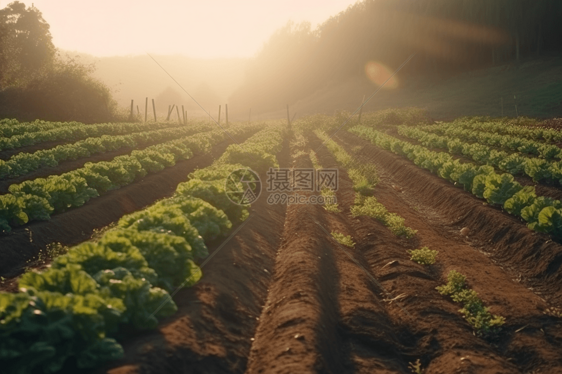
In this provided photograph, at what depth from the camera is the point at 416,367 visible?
19.6 ft

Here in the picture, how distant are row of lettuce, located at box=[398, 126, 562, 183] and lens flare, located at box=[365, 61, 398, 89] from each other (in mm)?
50646

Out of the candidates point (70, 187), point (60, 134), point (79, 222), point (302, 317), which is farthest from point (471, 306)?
point (60, 134)

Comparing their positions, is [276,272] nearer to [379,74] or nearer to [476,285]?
[476,285]

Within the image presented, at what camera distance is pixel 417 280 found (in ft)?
27.4

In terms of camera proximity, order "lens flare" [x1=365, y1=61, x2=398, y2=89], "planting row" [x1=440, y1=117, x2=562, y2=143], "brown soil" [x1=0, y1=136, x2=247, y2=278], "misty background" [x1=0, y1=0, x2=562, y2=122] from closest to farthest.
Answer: "brown soil" [x1=0, y1=136, x2=247, y2=278]
"planting row" [x1=440, y1=117, x2=562, y2=143]
"misty background" [x1=0, y1=0, x2=562, y2=122]
"lens flare" [x1=365, y1=61, x2=398, y2=89]

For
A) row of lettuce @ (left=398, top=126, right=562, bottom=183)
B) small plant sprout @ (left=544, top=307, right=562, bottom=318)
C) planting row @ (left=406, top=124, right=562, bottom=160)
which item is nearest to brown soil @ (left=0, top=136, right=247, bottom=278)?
small plant sprout @ (left=544, top=307, right=562, bottom=318)

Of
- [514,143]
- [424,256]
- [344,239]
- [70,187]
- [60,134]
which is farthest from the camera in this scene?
[60,134]

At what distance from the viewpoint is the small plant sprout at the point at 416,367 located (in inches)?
232

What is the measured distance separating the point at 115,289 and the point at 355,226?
26.1ft

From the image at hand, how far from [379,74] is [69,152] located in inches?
2645

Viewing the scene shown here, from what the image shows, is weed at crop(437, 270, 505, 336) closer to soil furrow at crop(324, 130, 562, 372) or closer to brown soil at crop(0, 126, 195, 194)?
soil furrow at crop(324, 130, 562, 372)

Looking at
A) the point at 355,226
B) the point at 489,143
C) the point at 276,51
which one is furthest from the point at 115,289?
the point at 276,51

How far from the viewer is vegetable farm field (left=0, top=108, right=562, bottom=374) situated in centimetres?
474

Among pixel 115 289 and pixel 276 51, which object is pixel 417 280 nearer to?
pixel 115 289
